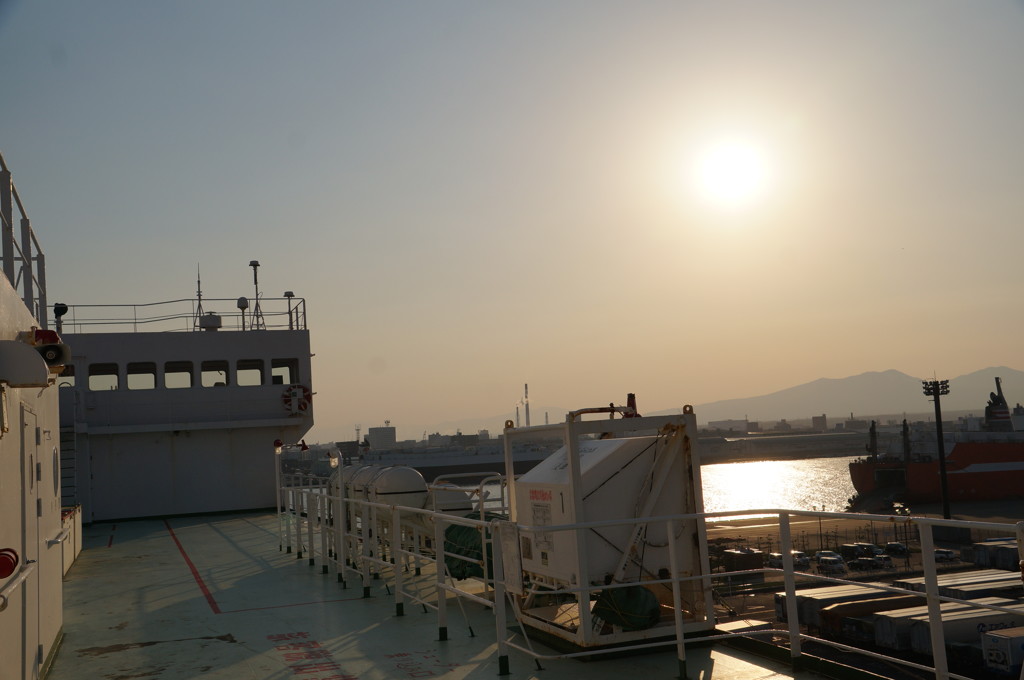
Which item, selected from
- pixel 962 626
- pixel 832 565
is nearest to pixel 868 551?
pixel 832 565

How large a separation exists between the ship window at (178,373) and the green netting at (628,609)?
18477 mm

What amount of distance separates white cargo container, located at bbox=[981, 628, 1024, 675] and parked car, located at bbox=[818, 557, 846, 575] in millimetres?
23716

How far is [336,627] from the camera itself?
819 cm

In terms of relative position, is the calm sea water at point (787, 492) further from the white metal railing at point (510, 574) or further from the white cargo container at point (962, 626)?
the white metal railing at point (510, 574)

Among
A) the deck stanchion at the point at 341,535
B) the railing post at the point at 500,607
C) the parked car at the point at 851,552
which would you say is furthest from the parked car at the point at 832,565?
the railing post at the point at 500,607

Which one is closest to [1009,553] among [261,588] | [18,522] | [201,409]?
[201,409]

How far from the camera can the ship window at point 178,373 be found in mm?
22438

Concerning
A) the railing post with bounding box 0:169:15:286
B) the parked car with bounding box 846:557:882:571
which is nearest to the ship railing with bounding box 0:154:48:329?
the railing post with bounding box 0:169:15:286

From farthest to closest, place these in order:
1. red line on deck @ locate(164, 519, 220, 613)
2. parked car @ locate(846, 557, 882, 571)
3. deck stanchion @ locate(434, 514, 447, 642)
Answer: parked car @ locate(846, 557, 882, 571)
red line on deck @ locate(164, 519, 220, 613)
deck stanchion @ locate(434, 514, 447, 642)

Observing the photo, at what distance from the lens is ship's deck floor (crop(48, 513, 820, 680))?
636cm

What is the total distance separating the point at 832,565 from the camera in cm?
4119

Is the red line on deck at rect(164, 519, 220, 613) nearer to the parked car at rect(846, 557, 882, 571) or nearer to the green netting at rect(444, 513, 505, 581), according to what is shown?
the green netting at rect(444, 513, 505, 581)

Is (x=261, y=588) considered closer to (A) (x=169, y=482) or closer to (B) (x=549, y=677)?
(B) (x=549, y=677)

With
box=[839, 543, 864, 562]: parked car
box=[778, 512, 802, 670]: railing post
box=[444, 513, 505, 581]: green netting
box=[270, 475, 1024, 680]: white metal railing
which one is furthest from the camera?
box=[839, 543, 864, 562]: parked car
